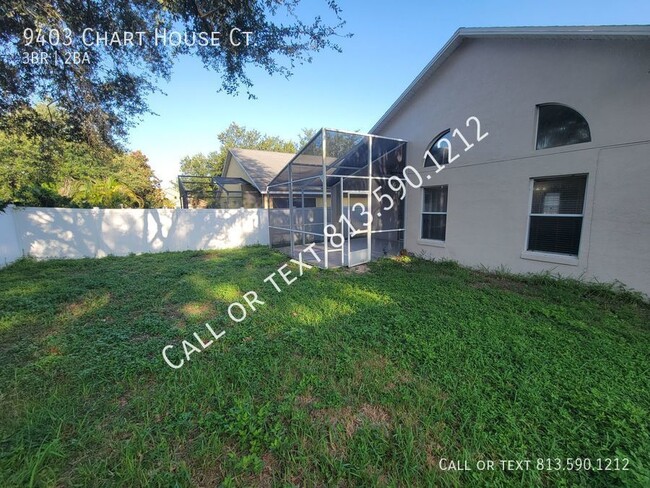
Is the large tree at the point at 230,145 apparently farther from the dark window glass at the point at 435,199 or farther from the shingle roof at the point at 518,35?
the dark window glass at the point at 435,199

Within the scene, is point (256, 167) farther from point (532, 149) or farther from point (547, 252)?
point (547, 252)

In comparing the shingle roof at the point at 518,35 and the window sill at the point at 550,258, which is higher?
the shingle roof at the point at 518,35

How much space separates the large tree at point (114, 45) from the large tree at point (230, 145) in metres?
22.8

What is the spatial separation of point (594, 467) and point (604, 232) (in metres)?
4.38

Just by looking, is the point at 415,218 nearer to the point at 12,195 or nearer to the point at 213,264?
the point at 213,264

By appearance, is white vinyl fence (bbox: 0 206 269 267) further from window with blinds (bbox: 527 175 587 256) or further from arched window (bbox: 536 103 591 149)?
arched window (bbox: 536 103 591 149)

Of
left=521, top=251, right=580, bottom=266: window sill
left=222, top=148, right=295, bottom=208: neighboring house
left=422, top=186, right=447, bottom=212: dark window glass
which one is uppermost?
left=222, top=148, right=295, bottom=208: neighboring house

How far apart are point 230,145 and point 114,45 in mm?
25581

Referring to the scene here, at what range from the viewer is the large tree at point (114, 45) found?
13.5ft

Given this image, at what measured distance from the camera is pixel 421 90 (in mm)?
7105

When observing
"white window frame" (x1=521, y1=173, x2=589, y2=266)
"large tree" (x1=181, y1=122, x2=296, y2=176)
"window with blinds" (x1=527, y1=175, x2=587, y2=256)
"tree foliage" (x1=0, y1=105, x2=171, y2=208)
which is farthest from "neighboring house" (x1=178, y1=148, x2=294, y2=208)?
"large tree" (x1=181, y1=122, x2=296, y2=176)

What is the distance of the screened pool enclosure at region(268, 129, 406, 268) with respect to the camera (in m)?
6.44

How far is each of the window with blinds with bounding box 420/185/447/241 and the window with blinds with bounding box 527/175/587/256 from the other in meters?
2.02

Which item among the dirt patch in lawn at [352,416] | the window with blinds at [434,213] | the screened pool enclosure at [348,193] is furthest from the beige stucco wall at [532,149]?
the dirt patch in lawn at [352,416]
